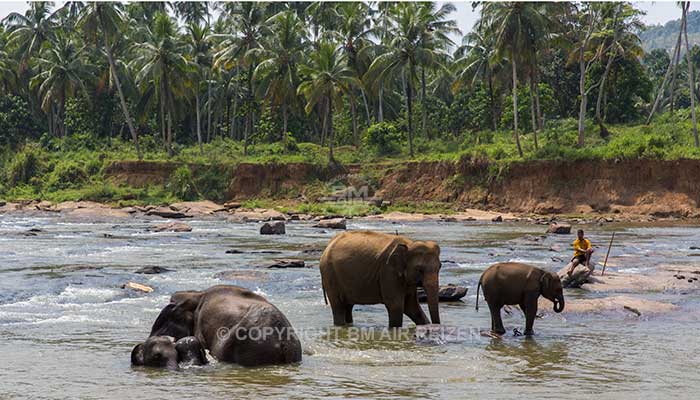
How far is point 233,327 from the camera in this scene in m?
9.67

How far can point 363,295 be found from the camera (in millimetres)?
12695

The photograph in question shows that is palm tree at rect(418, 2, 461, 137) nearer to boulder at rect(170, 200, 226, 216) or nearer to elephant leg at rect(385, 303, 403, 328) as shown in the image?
boulder at rect(170, 200, 226, 216)

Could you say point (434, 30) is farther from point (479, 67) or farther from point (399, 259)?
point (399, 259)

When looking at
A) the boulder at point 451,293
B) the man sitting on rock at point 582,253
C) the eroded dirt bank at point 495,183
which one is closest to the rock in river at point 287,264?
the boulder at point 451,293

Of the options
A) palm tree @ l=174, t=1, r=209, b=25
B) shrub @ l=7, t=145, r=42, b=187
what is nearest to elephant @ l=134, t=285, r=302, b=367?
shrub @ l=7, t=145, r=42, b=187

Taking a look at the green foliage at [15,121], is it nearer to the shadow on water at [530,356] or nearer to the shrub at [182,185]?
the shrub at [182,185]

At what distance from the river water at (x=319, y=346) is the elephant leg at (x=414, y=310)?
1.64 feet

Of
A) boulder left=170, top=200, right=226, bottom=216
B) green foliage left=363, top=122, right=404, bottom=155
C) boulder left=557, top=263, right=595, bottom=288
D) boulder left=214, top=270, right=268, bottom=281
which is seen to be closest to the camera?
boulder left=557, top=263, right=595, bottom=288

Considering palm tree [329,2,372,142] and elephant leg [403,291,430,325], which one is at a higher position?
palm tree [329,2,372,142]

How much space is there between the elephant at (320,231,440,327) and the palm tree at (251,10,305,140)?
44.2 metres

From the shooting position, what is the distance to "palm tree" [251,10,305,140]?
5675 centimetres

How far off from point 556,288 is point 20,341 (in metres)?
7.28

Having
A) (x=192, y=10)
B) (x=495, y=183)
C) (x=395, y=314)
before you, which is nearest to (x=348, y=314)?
(x=395, y=314)

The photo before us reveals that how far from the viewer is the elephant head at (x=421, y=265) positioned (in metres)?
12.0
